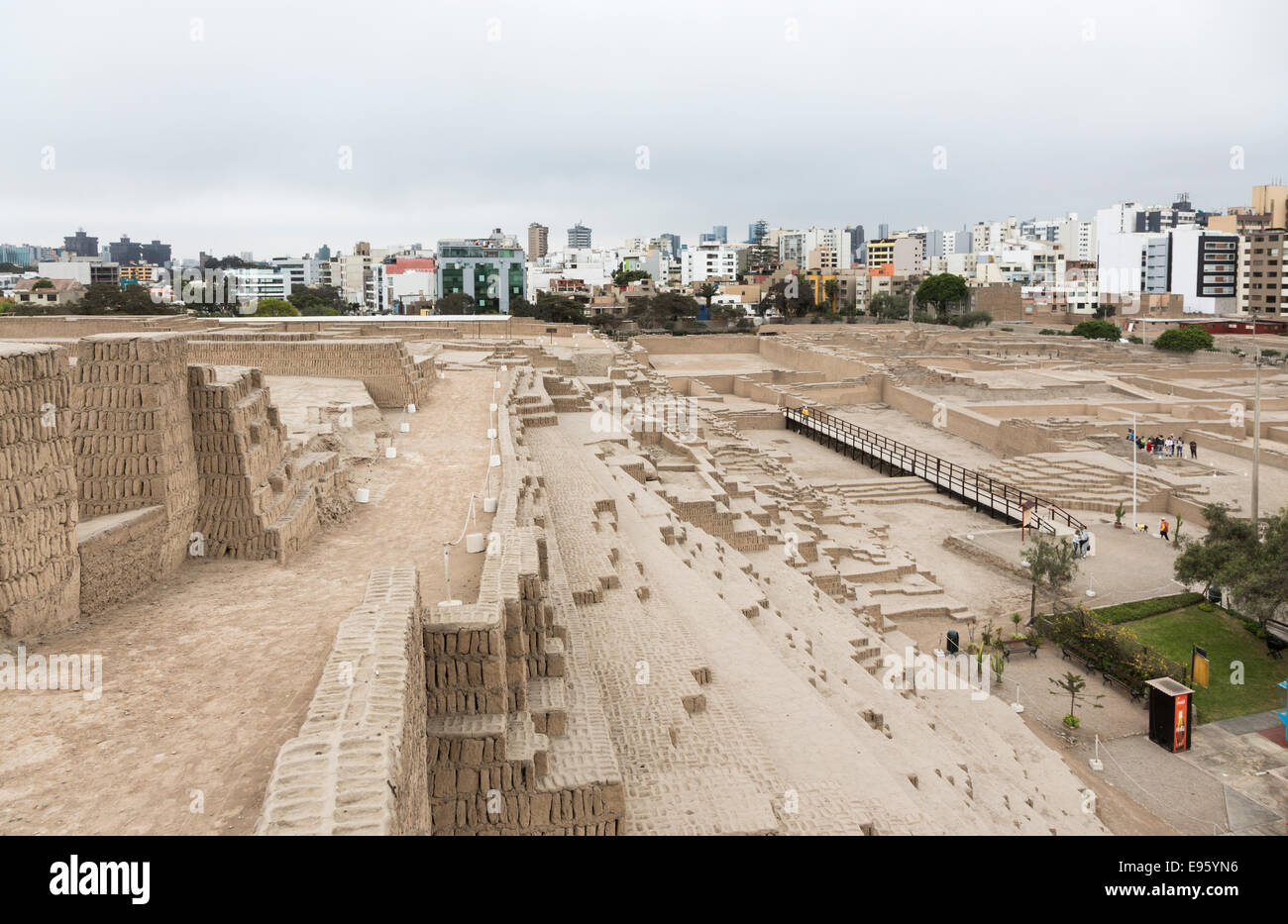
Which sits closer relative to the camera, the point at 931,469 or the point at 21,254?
the point at 931,469

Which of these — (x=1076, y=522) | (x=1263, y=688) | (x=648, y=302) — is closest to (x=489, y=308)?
(x=648, y=302)

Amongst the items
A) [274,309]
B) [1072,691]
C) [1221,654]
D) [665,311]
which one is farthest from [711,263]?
[1072,691]

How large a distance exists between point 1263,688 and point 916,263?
299 ft

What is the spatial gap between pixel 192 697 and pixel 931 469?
20801 mm

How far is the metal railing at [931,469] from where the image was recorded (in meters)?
19.8

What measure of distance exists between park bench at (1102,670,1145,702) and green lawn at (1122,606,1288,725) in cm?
64

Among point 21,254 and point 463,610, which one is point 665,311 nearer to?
point 463,610

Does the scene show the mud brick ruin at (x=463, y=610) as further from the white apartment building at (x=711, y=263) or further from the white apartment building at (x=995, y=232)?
the white apartment building at (x=995, y=232)

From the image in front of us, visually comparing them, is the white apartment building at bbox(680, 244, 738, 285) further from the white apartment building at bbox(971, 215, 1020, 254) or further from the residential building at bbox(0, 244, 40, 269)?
the residential building at bbox(0, 244, 40, 269)

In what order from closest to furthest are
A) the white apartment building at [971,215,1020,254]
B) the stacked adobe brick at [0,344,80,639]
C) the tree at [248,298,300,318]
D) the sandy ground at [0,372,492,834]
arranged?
the sandy ground at [0,372,492,834] < the stacked adobe brick at [0,344,80,639] < the tree at [248,298,300,318] < the white apartment building at [971,215,1020,254]

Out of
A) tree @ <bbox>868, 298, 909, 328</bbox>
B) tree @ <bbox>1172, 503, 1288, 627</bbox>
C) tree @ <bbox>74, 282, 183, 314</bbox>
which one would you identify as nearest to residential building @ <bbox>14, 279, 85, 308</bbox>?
tree @ <bbox>74, 282, 183, 314</bbox>

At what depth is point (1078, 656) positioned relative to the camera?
13.2 meters

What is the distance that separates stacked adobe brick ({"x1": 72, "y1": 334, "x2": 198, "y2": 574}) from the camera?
270 inches

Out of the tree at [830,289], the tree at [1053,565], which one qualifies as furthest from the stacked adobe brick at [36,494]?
the tree at [830,289]
